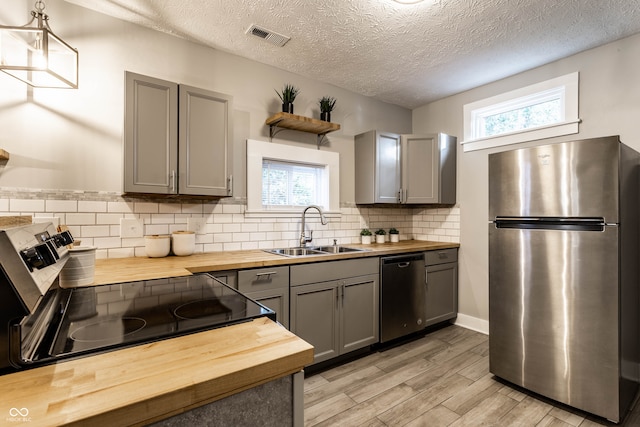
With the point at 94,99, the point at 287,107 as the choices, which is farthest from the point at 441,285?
the point at 94,99

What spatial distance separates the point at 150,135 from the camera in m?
2.12

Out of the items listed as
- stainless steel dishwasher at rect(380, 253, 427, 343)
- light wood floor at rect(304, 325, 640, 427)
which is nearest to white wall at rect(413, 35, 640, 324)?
stainless steel dishwasher at rect(380, 253, 427, 343)

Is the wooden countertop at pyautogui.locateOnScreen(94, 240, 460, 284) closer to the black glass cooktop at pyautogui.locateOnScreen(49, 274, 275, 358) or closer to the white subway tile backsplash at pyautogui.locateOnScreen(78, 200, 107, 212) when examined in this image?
the black glass cooktop at pyautogui.locateOnScreen(49, 274, 275, 358)

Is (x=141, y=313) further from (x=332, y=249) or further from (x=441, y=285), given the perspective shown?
(x=441, y=285)

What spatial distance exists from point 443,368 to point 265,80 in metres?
2.93

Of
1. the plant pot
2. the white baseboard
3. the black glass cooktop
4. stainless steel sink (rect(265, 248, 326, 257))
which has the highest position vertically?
the plant pot

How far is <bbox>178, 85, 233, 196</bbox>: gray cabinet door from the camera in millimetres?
2232

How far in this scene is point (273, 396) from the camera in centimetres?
74

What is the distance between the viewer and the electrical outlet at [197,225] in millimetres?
2580

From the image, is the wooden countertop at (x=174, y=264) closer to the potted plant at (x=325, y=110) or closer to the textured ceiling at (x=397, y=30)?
the potted plant at (x=325, y=110)

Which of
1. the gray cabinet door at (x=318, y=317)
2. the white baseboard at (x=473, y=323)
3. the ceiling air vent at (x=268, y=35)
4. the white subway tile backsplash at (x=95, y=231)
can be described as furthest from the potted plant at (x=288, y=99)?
the white baseboard at (x=473, y=323)

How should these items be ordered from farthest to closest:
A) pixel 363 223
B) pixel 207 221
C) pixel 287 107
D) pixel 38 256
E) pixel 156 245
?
pixel 363 223 → pixel 287 107 → pixel 207 221 → pixel 156 245 → pixel 38 256

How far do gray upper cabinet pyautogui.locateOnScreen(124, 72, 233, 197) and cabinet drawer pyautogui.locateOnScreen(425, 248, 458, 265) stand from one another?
2.08 metres

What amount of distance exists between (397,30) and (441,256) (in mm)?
2214
